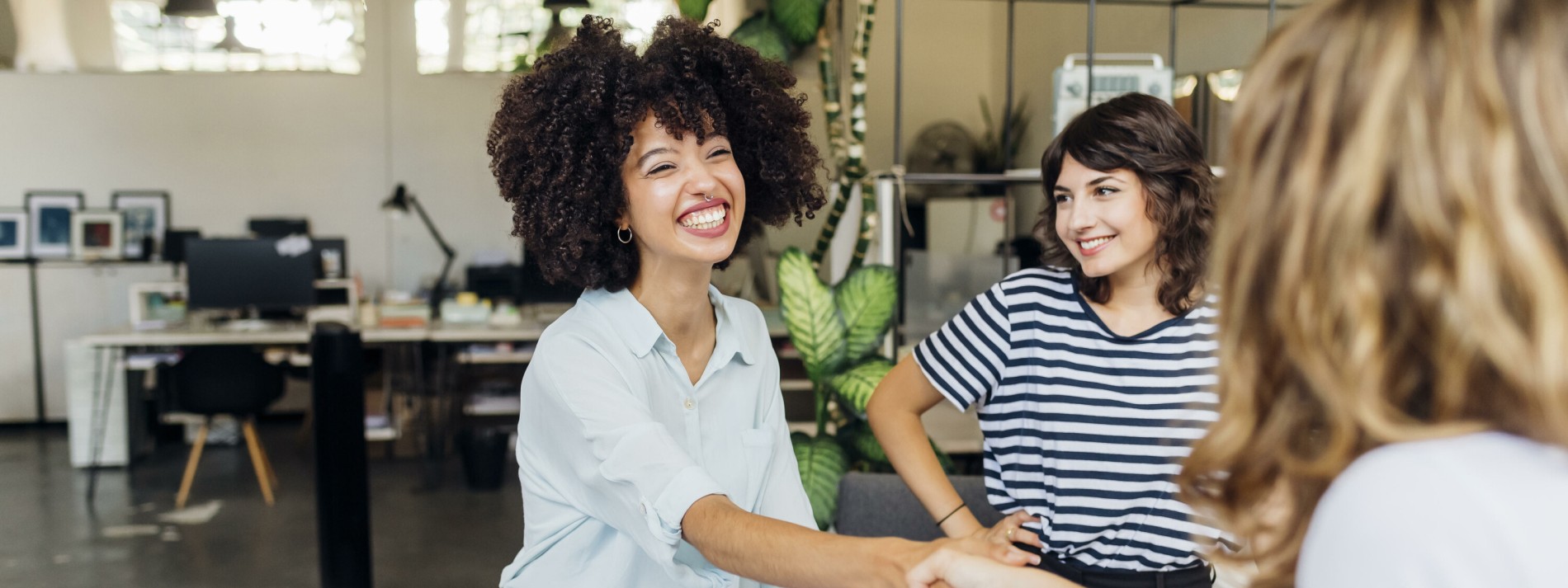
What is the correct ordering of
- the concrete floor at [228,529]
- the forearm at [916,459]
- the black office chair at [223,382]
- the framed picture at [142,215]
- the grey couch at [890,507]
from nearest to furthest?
the forearm at [916,459]
the grey couch at [890,507]
the concrete floor at [228,529]
the black office chair at [223,382]
the framed picture at [142,215]

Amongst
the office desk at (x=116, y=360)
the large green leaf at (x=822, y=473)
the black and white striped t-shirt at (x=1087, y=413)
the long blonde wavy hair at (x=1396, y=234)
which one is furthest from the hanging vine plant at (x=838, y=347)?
the office desk at (x=116, y=360)

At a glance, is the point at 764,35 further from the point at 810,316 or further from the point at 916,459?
the point at 916,459

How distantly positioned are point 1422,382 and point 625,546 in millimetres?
930

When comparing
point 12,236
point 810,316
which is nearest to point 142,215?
point 12,236

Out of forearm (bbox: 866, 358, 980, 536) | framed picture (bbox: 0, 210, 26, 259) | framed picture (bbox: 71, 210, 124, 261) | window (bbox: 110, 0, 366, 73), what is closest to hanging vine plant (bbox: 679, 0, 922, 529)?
forearm (bbox: 866, 358, 980, 536)

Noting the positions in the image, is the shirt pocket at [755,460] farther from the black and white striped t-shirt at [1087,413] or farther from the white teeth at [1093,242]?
the white teeth at [1093,242]

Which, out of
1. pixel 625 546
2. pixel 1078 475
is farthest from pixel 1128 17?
pixel 625 546

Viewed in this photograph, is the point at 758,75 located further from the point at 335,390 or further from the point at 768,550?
the point at 335,390

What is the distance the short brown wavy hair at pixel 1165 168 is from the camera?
149cm

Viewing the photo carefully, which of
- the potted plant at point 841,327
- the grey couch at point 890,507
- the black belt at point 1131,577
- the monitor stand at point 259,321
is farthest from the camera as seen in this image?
the monitor stand at point 259,321

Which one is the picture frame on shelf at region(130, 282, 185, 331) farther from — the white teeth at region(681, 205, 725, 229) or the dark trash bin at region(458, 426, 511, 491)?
the white teeth at region(681, 205, 725, 229)

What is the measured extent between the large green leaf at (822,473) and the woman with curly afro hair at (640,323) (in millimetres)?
829

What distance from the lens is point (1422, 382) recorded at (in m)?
0.53

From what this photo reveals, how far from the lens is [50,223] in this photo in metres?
7.61
